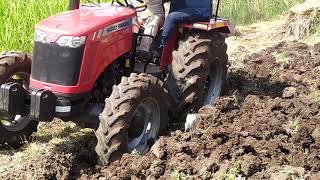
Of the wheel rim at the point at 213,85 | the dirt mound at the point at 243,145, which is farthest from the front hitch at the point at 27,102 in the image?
the wheel rim at the point at 213,85

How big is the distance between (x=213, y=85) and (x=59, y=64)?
7.61ft

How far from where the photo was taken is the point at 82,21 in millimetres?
4949

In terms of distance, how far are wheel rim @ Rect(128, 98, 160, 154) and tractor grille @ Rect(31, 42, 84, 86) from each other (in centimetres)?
67

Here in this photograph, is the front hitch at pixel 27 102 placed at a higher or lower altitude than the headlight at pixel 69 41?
lower

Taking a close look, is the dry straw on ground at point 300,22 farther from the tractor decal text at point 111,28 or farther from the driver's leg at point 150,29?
the tractor decal text at point 111,28

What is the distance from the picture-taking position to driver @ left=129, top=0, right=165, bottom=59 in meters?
5.70

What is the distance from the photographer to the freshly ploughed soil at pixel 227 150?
14.2ft

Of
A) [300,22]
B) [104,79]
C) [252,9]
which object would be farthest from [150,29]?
[252,9]

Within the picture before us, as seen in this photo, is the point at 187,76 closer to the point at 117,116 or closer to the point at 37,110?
the point at 117,116

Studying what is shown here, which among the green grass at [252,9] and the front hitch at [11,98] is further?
the green grass at [252,9]

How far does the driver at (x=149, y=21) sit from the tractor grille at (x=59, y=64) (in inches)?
43.2

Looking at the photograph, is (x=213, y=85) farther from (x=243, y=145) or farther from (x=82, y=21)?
(x=82, y=21)

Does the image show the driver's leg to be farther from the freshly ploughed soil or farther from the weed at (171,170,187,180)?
the weed at (171,170,187,180)

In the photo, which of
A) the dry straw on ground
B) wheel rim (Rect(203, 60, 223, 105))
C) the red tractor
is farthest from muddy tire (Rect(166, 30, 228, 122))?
the dry straw on ground
